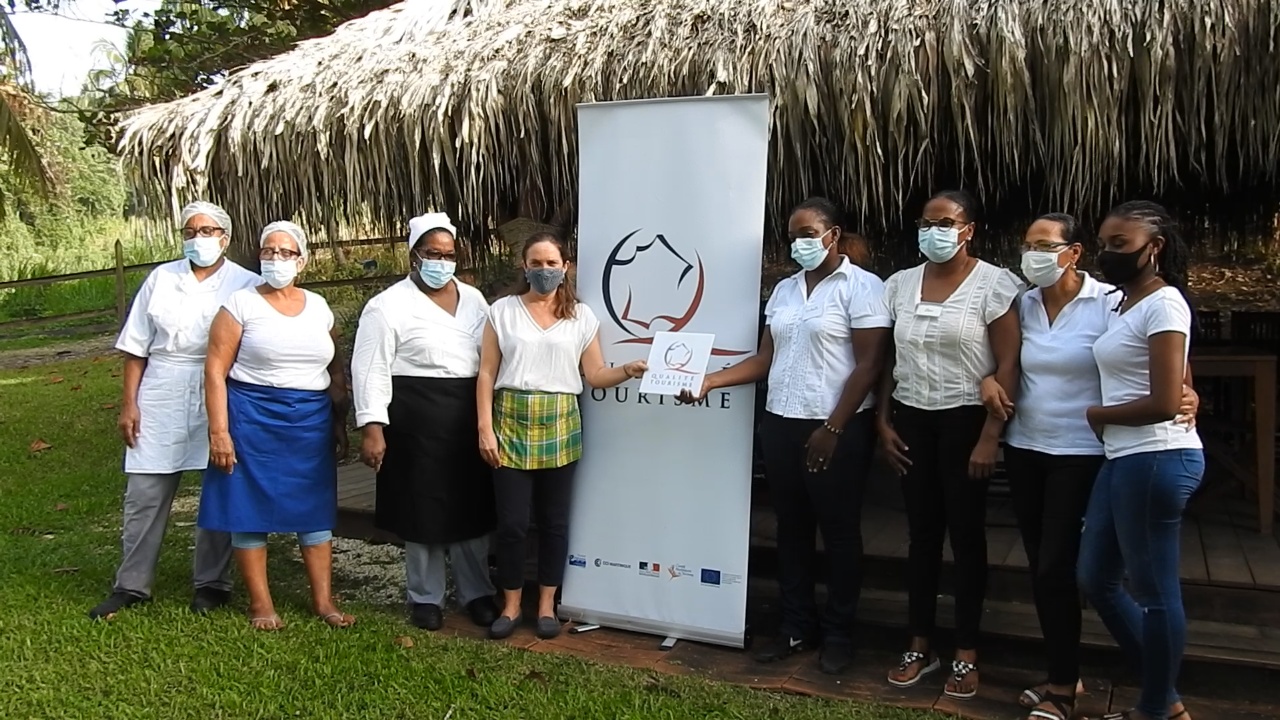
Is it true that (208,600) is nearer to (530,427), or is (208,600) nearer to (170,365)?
(170,365)

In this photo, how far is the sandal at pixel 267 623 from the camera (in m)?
4.02

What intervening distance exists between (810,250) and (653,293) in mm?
688

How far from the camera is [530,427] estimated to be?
3.82 m

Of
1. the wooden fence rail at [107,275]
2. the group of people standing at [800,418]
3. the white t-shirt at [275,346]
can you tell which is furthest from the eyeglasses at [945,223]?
the wooden fence rail at [107,275]

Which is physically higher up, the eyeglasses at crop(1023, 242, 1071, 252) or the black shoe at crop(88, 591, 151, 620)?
the eyeglasses at crop(1023, 242, 1071, 252)

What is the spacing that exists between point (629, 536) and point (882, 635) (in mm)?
1042

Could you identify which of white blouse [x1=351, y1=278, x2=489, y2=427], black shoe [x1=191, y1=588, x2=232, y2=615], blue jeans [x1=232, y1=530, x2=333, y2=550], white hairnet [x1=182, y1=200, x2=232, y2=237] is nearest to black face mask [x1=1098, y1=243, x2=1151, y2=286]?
white blouse [x1=351, y1=278, x2=489, y2=427]

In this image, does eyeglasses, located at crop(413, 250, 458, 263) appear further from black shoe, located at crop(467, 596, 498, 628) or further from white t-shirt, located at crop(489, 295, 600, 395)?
black shoe, located at crop(467, 596, 498, 628)

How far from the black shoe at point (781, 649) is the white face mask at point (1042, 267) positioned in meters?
1.57

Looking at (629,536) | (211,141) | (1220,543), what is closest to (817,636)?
(629,536)

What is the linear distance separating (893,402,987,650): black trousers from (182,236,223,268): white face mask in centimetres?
275

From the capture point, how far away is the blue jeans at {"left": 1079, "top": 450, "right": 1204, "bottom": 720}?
276 centimetres

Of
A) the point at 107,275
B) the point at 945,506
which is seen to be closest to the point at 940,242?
the point at 945,506

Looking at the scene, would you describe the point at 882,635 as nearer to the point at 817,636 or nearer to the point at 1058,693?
the point at 817,636
